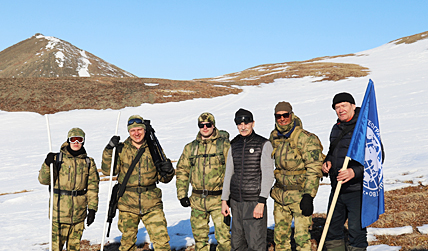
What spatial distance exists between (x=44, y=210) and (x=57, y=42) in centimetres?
17406

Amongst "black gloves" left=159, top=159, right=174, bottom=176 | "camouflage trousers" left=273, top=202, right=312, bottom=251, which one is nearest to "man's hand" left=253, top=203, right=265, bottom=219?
"camouflage trousers" left=273, top=202, right=312, bottom=251

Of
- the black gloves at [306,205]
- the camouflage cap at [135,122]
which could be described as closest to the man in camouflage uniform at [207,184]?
the camouflage cap at [135,122]

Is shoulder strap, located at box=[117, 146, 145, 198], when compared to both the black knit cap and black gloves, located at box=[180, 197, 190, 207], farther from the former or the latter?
the black knit cap

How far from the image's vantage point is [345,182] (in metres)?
4.70

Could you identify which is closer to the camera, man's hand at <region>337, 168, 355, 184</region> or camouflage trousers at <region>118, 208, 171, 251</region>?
man's hand at <region>337, 168, 355, 184</region>

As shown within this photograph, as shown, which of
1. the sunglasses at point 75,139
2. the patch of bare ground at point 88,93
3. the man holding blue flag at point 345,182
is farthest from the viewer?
the patch of bare ground at point 88,93

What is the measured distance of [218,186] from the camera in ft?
17.1

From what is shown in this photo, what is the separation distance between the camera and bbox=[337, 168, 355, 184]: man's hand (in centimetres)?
442

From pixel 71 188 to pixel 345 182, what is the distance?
4267mm

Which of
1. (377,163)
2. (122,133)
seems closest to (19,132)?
(122,133)

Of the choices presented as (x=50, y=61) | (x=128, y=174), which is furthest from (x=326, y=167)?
(x=50, y=61)

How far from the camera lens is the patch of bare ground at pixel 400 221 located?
5.81 metres

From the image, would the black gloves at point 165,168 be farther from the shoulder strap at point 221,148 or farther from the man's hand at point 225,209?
the man's hand at point 225,209

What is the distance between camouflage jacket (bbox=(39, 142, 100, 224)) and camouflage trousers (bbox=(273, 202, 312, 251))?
2.97 metres
